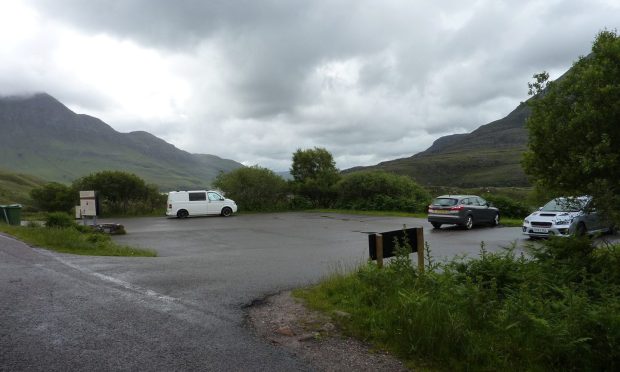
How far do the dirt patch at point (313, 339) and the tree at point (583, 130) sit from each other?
4191 millimetres

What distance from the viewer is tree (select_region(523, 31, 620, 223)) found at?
637 centimetres

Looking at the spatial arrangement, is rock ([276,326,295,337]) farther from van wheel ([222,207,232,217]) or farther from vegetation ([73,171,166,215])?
vegetation ([73,171,166,215])

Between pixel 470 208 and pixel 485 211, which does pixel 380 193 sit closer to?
pixel 485 211

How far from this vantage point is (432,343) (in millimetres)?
4648

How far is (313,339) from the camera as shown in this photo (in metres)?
5.07

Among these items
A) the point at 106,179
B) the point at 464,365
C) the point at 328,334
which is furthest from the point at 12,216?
the point at 464,365

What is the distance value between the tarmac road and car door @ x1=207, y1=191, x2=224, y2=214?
16.4m

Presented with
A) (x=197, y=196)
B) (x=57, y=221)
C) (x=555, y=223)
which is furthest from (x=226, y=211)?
(x=555, y=223)

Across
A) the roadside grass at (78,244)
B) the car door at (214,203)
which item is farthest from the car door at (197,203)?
the roadside grass at (78,244)

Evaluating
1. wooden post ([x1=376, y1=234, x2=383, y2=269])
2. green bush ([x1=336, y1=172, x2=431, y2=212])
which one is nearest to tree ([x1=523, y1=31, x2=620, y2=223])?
wooden post ([x1=376, y1=234, x2=383, y2=269])

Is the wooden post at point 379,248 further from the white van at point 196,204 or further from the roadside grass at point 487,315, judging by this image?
the white van at point 196,204

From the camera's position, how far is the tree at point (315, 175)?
118ft

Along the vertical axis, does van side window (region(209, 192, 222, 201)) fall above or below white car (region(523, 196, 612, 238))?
above

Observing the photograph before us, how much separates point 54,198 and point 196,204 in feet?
37.1
